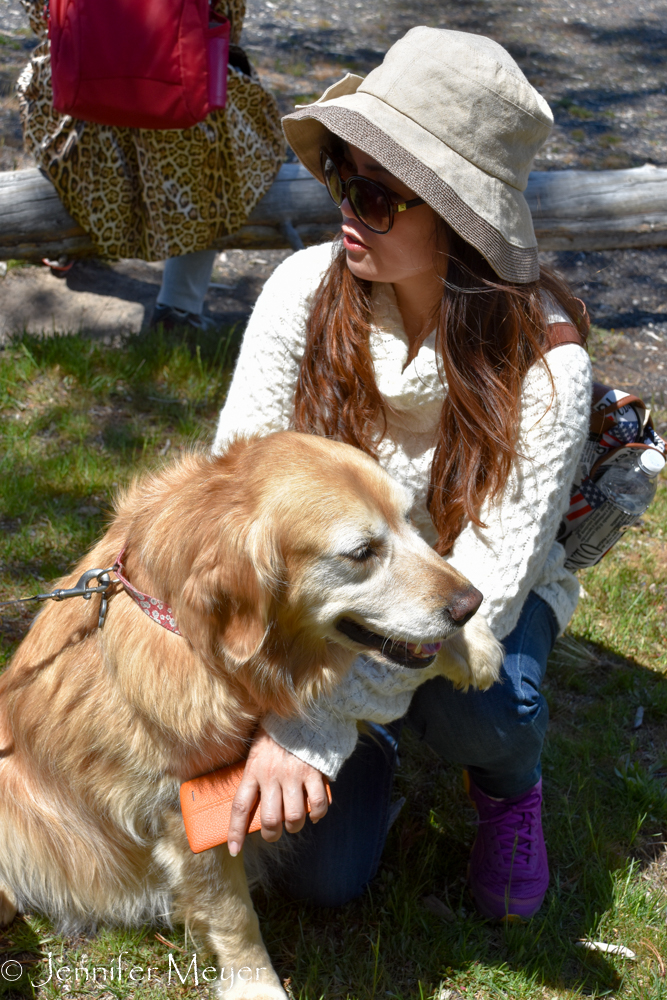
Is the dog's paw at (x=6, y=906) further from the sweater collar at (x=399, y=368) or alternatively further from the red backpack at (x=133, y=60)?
the red backpack at (x=133, y=60)

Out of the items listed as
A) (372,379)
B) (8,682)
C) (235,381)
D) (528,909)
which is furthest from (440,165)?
(528,909)

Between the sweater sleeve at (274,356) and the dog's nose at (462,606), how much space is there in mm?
832

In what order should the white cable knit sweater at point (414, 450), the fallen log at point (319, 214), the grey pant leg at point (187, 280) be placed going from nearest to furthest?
the white cable knit sweater at point (414, 450), the fallen log at point (319, 214), the grey pant leg at point (187, 280)

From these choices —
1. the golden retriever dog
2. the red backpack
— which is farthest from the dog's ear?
the red backpack

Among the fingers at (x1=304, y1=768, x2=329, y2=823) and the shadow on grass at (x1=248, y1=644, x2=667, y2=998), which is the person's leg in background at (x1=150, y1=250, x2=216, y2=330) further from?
the fingers at (x1=304, y1=768, x2=329, y2=823)

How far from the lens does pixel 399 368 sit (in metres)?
2.16

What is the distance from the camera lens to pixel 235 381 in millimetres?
2430

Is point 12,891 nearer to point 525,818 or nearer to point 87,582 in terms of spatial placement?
point 87,582

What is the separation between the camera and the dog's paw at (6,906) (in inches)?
85.5

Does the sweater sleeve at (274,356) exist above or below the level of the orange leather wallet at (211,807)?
above

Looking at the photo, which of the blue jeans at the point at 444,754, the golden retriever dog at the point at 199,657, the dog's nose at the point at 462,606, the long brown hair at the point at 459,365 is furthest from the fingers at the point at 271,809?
the long brown hair at the point at 459,365

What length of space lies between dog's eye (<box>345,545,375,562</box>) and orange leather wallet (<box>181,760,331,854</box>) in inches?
22.2

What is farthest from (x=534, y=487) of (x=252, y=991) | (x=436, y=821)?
(x=252, y=991)

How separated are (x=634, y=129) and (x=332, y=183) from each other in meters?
5.99
